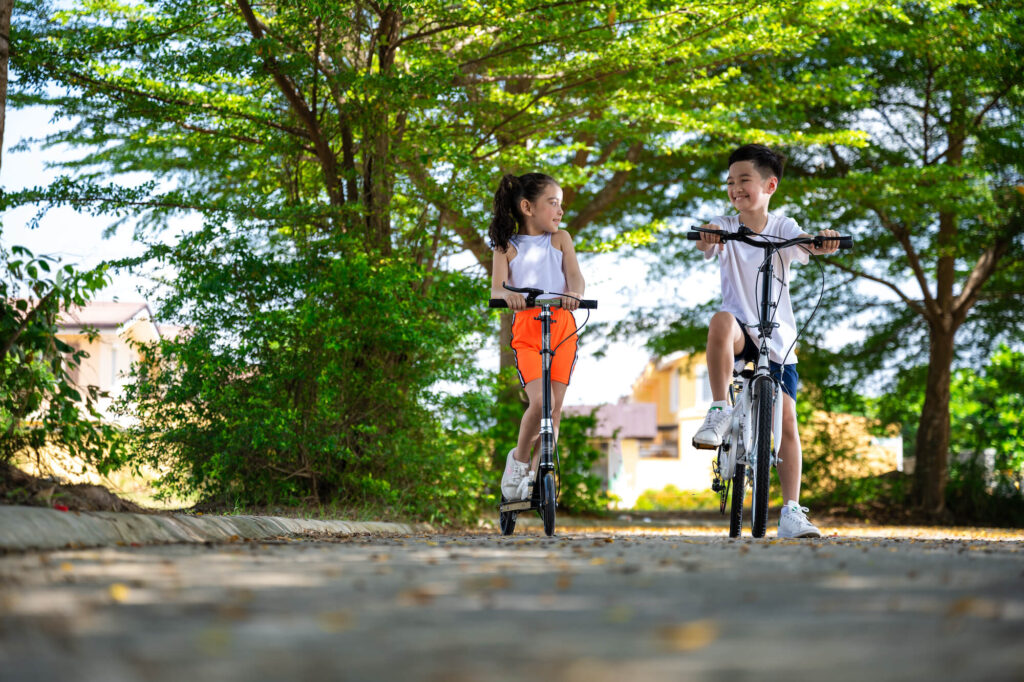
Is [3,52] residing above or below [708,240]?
above

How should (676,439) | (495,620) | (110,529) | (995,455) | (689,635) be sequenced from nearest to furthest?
1. (689,635)
2. (495,620)
3. (110,529)
4. (995,455)
5. (676,439)

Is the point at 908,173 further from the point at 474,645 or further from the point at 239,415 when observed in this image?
the point at 474,645

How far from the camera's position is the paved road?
1.43m

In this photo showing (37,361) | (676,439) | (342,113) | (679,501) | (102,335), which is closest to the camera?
(37,361)

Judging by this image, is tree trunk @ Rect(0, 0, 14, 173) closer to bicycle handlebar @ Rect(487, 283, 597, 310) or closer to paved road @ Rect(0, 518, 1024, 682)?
bicycle handlebar @ Rect(487, 283, 597, 310)

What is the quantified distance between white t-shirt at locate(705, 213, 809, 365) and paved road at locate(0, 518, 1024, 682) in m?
2.47

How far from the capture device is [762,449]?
501 centimetres

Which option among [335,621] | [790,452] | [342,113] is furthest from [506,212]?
[335,621]

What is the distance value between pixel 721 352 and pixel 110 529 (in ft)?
9.62

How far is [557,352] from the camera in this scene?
17.5 ft

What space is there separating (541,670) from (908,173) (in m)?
13.1

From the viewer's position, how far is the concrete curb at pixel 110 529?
321 centimetres

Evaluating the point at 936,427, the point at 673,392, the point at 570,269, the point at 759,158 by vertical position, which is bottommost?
the point at 936,427

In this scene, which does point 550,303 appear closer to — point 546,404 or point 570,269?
point 570,269
